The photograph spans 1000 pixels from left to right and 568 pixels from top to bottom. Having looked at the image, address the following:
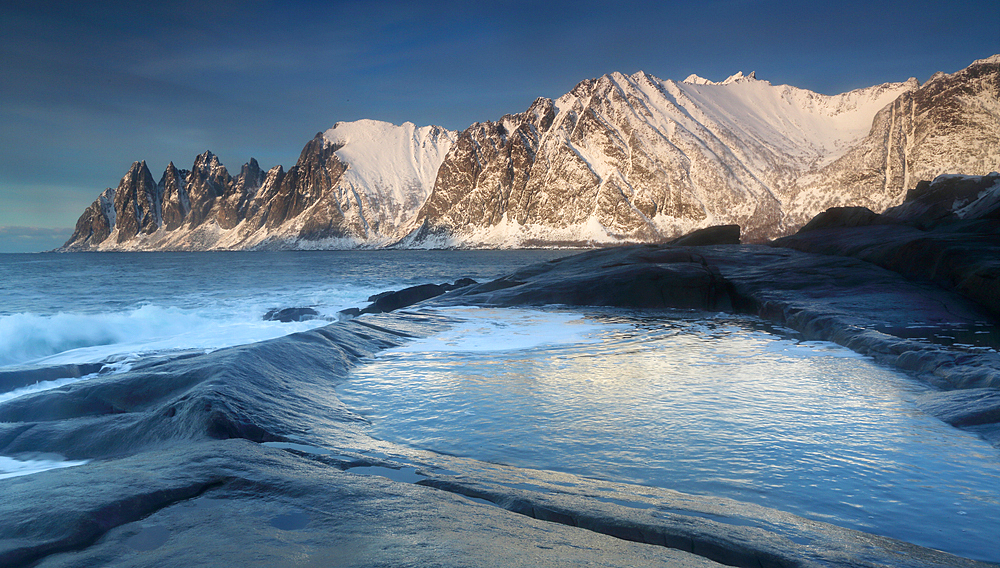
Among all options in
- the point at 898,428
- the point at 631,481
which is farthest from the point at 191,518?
the point at 898,428

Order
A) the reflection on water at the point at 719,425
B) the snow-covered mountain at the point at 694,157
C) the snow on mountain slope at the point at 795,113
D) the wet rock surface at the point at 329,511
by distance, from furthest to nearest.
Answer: the snow on mountain slope at the point at 795,113 → the snow-covered mountain at the point at 694,157 → the reflection on water at the point at 719,425 → the wet rock surface at the point at 329,511

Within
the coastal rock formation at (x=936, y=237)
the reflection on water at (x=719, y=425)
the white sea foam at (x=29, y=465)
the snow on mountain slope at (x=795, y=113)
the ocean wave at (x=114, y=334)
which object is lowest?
the ocean wave at (x=114, y=334)

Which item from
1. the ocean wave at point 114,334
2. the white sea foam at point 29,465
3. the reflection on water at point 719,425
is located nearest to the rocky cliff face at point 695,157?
the ocean wave at point 114,334

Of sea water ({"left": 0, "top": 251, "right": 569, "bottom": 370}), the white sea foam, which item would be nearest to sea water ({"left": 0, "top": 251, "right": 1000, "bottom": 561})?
the white sea foam

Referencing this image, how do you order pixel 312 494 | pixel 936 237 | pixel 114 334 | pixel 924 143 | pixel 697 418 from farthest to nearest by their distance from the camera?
pixel 924 143 → pixel 114 334 → pixel 936 237 → pixel 697 418 → pixel 312 494

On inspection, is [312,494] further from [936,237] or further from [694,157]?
[694,157]

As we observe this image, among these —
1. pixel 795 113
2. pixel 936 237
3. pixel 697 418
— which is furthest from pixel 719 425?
pixel 795 113

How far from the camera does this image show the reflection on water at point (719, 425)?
336 cm

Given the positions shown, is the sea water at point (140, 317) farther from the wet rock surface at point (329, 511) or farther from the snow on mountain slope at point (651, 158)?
the snow on mountain slope at point (651, 158)

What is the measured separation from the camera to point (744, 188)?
12469cm

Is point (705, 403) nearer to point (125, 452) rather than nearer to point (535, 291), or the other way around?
point (125, 452)

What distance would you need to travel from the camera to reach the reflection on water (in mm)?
3359

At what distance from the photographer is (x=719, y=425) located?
4859 mm

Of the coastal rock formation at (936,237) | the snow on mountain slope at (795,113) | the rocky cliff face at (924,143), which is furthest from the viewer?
the snow on mountain slope at (795,113)
